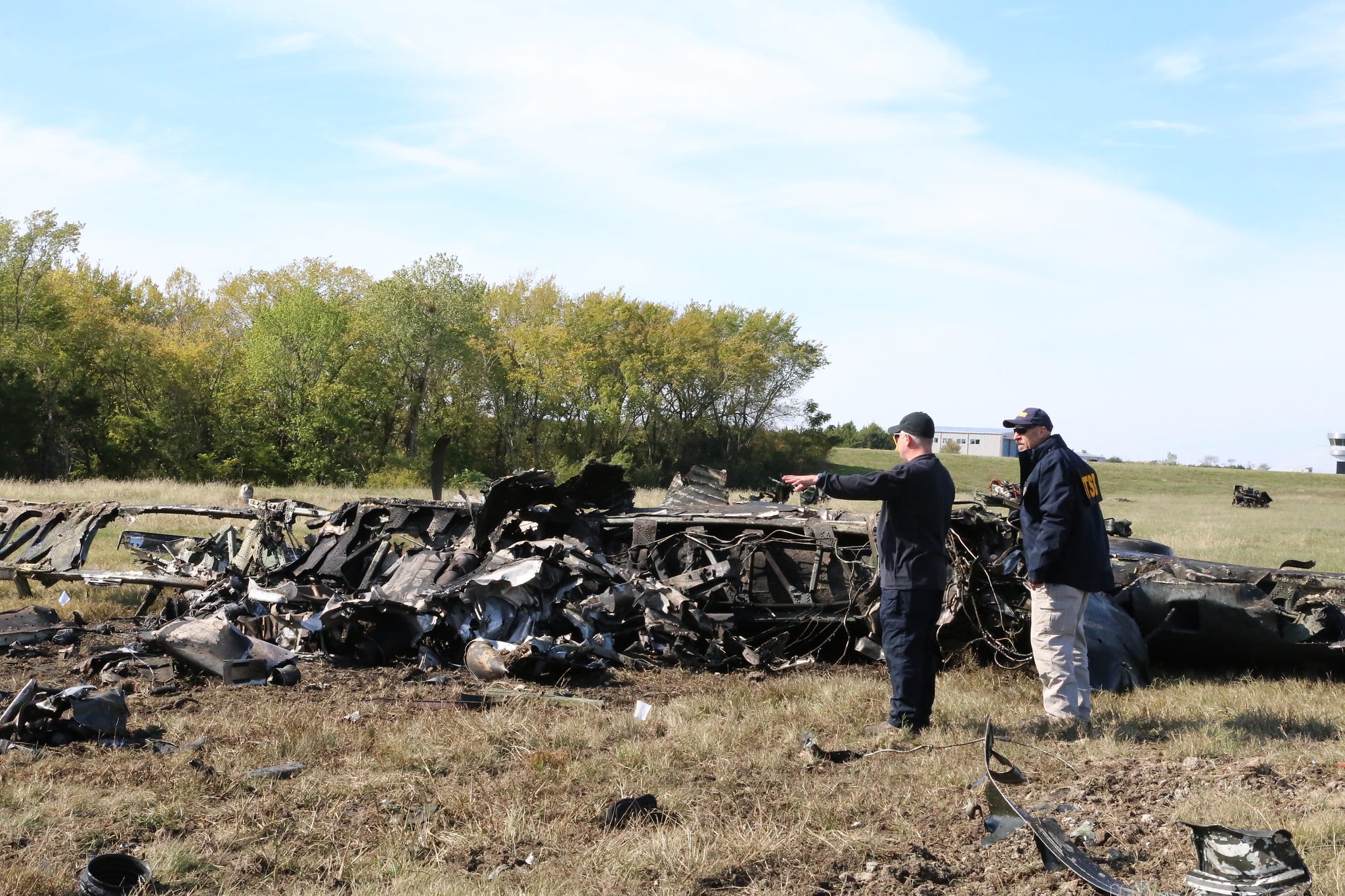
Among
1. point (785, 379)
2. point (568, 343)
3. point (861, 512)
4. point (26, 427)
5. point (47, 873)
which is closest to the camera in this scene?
point (47, 873)

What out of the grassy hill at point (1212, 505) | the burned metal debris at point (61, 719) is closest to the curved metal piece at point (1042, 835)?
the burned metal debris at point (61, 719)

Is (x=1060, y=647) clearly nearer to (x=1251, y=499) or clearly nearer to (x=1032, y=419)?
(x=1032, y=419)

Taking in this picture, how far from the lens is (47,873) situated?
375 cm

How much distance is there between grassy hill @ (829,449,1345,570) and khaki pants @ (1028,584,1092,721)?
7093 mm

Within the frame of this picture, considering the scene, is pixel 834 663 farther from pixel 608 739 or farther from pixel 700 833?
pixel 700 833

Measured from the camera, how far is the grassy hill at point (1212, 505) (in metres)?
21.9

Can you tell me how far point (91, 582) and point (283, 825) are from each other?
8.21m

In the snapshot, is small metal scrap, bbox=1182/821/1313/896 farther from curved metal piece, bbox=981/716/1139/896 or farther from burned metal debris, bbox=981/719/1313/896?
curved metal piece, bbox=981/716/1139/896

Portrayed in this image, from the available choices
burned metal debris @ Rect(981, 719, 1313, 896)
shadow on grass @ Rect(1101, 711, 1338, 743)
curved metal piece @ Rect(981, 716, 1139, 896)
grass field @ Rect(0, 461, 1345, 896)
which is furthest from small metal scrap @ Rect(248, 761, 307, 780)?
shadow on grass @ Rect(1101, 711, 1338, 743)

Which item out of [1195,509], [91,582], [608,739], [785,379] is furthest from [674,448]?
[608,739]

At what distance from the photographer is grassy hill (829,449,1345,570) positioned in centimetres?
2194

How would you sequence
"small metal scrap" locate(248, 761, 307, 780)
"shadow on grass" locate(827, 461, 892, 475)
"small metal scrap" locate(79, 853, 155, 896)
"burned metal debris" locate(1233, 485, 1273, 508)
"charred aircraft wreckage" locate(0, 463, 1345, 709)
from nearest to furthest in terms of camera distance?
"small metal scrap" locate(79, 853, 155, 896) → "small metal scrap" locate(248, 761, 307, 780) → "charred aircraft wreckage" locate(0, 463, 1345, 709) → "burned metal debris" locate(1233, 485, 1273, 508) → "shadow on grass" locate(827, 461, 892, 475)

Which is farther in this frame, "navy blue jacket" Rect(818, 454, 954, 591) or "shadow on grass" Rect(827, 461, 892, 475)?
"shadow on grass" Rect(827, 461, 892, 475)

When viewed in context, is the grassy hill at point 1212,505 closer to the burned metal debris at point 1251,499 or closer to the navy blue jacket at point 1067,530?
the burned metal debris at point 1251,499
